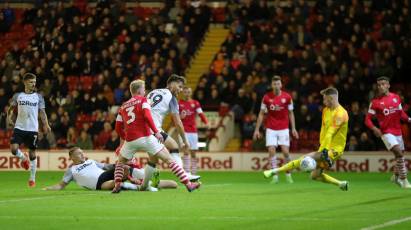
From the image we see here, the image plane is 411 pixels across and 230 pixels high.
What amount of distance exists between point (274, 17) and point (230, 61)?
3.04 meters

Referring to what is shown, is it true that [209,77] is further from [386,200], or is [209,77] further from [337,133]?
[386,200]

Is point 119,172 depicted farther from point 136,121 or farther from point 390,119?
point 390,119

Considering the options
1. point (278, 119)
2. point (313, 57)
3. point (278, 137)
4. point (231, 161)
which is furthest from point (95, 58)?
point (278, 137)

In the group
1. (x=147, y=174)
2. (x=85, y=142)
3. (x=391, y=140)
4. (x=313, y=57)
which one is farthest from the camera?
(x=313, y=57)

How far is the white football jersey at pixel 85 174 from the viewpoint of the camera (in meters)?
16.0

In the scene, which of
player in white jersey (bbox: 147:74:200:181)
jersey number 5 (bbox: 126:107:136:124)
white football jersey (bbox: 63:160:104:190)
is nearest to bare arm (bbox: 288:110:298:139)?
player in white jersey (bbox: 147:74:200:181)

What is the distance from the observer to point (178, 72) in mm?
29984

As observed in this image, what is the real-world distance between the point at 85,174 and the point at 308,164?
4031 mm

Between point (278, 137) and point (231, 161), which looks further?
point (231, 161)

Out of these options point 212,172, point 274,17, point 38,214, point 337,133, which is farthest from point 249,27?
point 38,214

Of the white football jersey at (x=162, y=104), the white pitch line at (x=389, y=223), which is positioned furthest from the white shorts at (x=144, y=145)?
the white pitch line at (x=389, y=223)

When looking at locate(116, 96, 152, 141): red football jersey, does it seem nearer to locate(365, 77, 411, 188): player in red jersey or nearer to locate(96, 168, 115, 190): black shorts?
locate(96, 168, 115, 190): black shorts

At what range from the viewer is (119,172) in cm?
1480

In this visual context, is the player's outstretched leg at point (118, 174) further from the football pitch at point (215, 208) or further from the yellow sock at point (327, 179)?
the yellow sock at point (327, 179)
